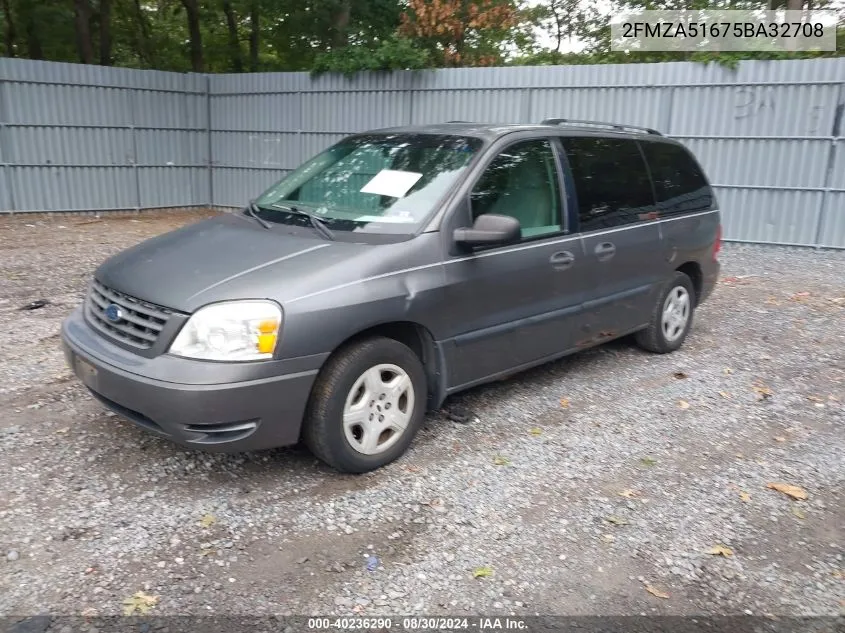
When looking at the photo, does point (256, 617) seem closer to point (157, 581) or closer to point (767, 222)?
point (157, 581)

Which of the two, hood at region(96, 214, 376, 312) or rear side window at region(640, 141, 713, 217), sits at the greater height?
rear side window at region(640, 141, 713, 217)

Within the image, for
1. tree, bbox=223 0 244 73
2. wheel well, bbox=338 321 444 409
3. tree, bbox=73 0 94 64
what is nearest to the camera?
wheel well, bbox=338 321 444 409

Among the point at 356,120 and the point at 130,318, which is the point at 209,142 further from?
the point at 130,318

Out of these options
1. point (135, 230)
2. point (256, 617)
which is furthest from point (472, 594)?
point (135, 230)

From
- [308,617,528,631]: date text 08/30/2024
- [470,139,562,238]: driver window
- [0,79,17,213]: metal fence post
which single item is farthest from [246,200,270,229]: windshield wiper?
[0,79,17,213]: metal fence post

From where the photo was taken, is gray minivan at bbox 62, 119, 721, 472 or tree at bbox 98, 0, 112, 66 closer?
gray minivan at bbox 62, 119, 721, 472

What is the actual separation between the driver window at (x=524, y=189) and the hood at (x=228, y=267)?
94cm

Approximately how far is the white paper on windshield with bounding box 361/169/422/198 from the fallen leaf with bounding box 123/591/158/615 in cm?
241

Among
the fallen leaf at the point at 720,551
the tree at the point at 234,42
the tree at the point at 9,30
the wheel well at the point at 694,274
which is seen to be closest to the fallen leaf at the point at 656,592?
the fallen leaf at the point at 720,551

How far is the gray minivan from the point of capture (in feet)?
10.5

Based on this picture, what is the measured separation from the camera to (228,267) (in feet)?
11.3

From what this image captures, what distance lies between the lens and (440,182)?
4.04 m

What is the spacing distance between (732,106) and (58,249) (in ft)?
34.2

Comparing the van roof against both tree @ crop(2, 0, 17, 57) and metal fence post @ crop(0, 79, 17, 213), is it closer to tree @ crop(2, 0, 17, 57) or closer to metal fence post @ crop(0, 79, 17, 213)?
metal fence post @ crop(0, 79, 17, 213)
